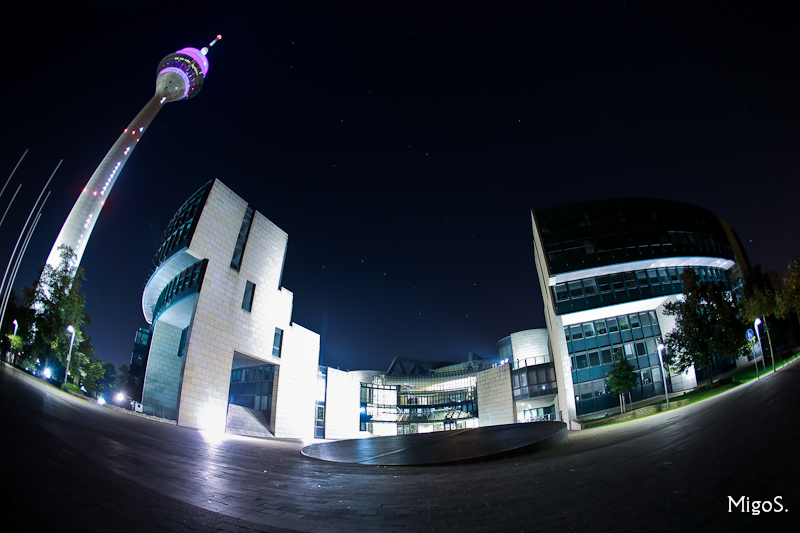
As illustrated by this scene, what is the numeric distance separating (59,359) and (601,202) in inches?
2352

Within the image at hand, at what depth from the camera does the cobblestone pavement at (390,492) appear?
3.13 meters

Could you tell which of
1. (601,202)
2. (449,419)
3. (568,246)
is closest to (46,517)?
(568,246)

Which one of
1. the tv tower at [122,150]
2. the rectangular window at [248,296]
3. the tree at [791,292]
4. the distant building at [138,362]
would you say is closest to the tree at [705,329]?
the tree at [791,292]

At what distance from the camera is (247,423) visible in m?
38.8

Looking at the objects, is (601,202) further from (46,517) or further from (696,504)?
(46,517)

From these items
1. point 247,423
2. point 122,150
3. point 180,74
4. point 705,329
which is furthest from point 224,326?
point 180,74

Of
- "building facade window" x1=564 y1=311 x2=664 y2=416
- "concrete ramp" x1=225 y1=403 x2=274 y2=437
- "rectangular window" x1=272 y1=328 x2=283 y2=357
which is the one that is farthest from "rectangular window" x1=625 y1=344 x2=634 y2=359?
"concrete ramp" x1=225 y1=403 x2=274 y2=437

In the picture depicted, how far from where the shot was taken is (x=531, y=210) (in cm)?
4653

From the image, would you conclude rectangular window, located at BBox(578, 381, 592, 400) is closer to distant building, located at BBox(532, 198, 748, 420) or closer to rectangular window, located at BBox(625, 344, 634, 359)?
distant building, located at BBox(532, 198, 748, 420)

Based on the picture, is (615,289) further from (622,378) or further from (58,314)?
(58,314)

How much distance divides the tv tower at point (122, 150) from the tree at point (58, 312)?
28538 mm

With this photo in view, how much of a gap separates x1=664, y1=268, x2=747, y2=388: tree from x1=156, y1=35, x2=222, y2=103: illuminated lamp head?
107 meters

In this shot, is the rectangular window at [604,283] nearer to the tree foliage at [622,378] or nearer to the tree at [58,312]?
the tree foliage at [622,378]
